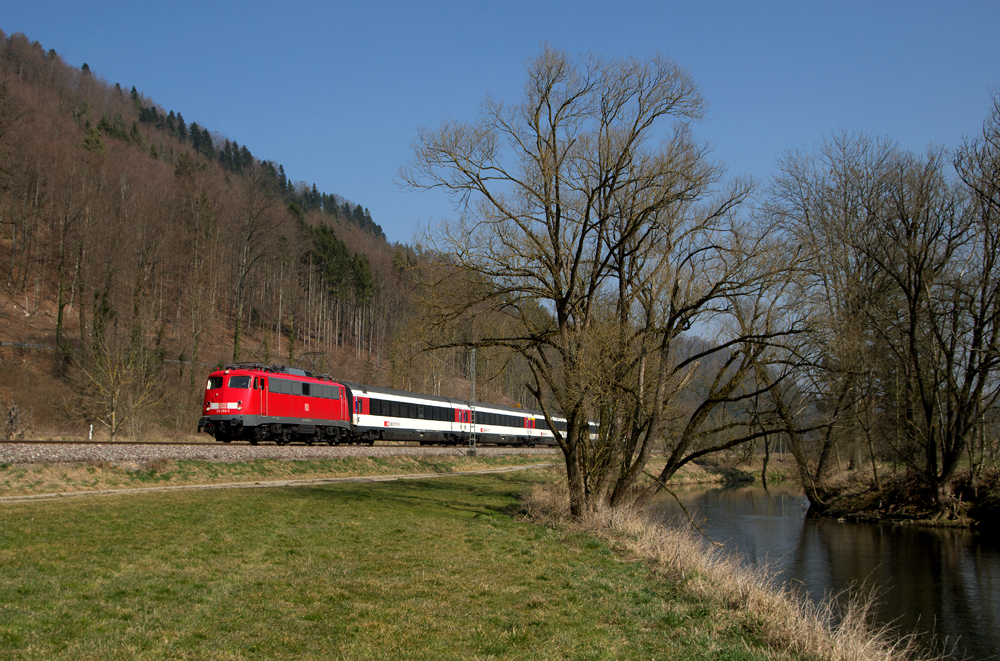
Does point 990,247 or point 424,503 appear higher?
point 990,247

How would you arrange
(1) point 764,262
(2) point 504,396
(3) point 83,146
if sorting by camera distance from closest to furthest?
(1) point 764,262
(3) point 83,146
(2) point 504,396

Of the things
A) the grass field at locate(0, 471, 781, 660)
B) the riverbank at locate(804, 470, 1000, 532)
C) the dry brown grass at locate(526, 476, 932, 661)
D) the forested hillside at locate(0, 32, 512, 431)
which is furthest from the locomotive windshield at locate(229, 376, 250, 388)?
the riverbank at locate(804, 470, 1000, 532)

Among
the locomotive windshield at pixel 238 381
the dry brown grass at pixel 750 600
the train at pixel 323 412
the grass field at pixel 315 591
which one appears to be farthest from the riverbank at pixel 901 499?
the locomotive windshield at pixel 238 381

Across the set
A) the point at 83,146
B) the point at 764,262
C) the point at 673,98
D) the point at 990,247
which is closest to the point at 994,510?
the point at 990,247

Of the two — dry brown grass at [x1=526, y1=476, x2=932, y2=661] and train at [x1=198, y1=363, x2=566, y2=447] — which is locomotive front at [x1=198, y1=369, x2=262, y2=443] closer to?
train at [x1=198, y1=363, x2=566, y2=447]

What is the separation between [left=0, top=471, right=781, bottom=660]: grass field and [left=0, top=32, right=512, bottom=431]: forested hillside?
16.2 ft

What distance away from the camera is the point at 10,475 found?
15547 mm

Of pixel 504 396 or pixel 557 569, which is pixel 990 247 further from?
pixel 504 396

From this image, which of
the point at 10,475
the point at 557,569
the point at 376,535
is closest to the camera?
the point at 557,569

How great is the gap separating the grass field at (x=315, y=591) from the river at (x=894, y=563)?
540cm

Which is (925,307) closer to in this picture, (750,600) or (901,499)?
(901,499)

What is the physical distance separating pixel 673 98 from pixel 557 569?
1002 cm

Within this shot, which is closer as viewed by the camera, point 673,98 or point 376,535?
point 376,535

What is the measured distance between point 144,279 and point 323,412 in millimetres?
20557
